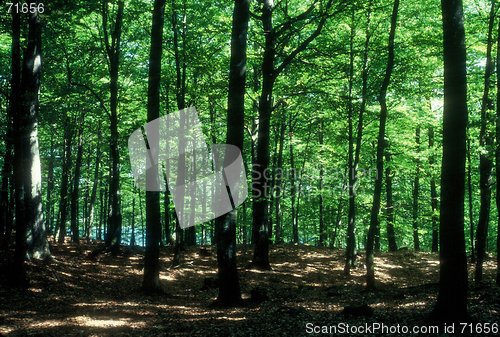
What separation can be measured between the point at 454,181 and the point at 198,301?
8051mm

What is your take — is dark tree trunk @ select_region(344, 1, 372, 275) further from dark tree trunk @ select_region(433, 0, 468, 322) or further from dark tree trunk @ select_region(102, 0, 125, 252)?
dark tree trunk @ select_region(102, 0, 125, 252)

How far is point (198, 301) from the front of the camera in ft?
38.7

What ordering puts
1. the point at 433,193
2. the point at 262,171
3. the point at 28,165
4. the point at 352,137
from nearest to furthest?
the point at 28,165 < the point at 262,171 < the point at 352,137 < the point at 433,193

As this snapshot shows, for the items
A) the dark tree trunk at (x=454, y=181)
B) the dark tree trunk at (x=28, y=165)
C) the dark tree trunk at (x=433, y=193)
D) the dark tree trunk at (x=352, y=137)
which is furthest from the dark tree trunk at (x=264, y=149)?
the dark tree trunk at (x=433, y=193)

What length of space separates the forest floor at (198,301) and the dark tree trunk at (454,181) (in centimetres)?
74

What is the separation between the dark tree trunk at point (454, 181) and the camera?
6.86 metres

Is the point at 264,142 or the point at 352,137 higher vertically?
the point at 352,137

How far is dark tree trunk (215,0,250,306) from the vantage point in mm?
9766

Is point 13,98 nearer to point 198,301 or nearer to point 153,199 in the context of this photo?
point 153,199

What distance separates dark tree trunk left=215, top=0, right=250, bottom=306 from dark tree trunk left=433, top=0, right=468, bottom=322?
4.73 metres

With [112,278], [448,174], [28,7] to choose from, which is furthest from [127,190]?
[448,174]

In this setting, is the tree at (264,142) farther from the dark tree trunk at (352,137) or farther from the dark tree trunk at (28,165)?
the dark tree trunk at (28,165)

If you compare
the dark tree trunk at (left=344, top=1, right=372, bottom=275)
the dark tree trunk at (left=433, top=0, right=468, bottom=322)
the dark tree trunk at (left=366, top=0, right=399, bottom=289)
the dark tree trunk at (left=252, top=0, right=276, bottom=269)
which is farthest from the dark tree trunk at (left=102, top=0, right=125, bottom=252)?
the dark tree trunk at (left=433, top=0, right=468, bottom=322)

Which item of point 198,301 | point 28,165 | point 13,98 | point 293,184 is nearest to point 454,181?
point 198,301
